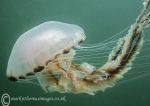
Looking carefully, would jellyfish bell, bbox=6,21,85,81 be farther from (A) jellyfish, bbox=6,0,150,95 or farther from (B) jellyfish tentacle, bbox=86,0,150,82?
(B) jellyfish tentacle, bbox=86,0,150,82

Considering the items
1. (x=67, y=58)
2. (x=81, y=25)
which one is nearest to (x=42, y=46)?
(x=67, y=58)

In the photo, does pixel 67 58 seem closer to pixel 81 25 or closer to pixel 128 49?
pixel 81 25

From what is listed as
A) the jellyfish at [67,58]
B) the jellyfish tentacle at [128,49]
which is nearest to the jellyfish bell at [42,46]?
the jellyfish at [67,58]

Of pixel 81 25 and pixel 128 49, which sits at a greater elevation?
pixel 81 25

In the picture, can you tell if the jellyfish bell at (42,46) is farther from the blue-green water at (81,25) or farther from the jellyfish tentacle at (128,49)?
the jellyfish tentacle at (128,49)

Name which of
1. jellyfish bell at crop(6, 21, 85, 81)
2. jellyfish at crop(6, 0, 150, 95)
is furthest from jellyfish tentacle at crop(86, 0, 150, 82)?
jellyfish bell at crop(6, 21, 85, 81)
